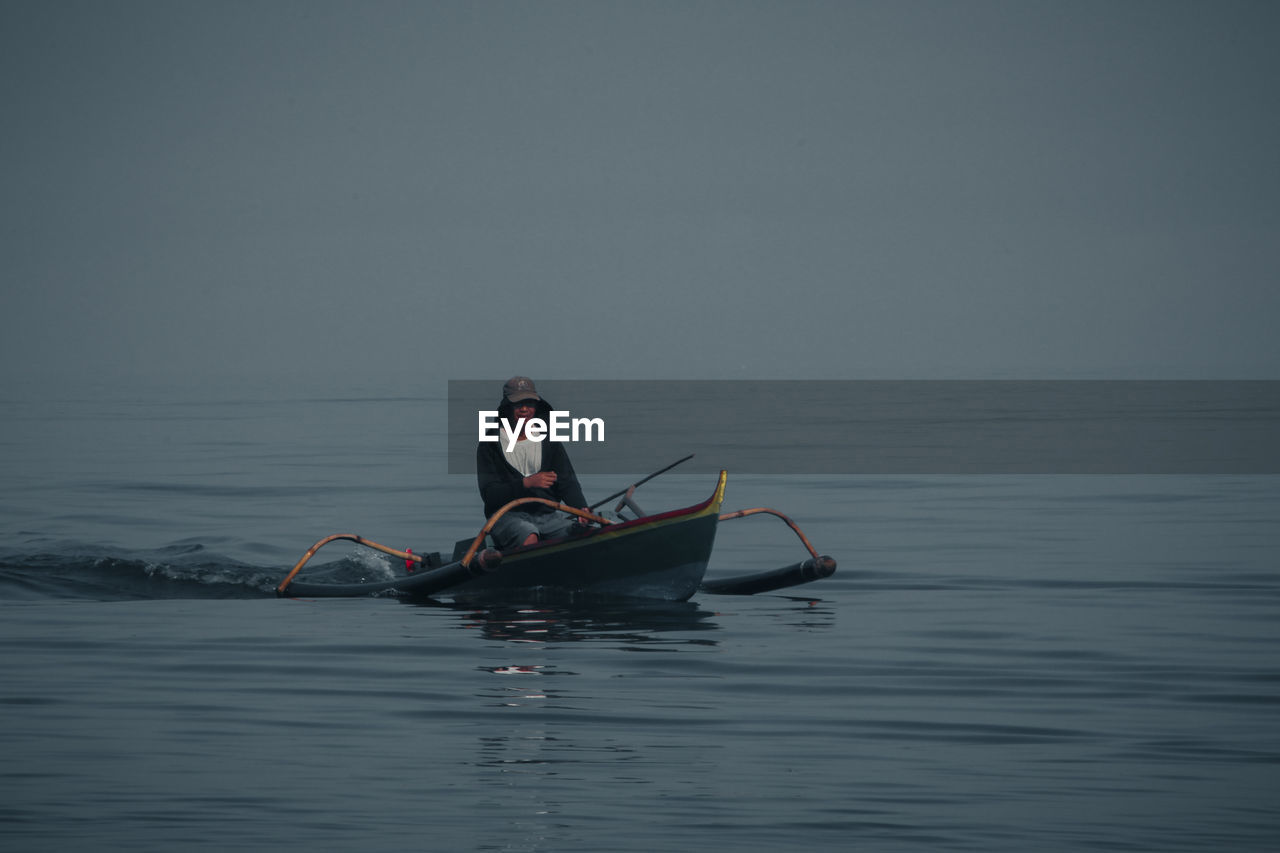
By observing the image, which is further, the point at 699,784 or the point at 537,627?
the point at 537,627

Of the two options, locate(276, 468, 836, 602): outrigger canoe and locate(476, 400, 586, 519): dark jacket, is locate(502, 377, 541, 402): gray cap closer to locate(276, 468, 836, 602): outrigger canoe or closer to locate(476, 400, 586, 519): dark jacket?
locate(476, 400, 586, 519): dark jacket

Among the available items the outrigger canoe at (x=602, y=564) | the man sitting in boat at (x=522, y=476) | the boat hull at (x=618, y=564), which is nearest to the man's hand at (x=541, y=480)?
the man sitting in boat at (x=522, y=476)

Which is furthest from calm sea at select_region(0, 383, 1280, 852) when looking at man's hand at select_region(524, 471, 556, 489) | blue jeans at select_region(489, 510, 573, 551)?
man's hand at select_region(524, 471, 556, 489)

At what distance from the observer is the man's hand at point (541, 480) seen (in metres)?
13.8

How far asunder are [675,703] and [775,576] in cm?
536

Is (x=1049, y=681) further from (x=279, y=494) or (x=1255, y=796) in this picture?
(x=279, y=494)

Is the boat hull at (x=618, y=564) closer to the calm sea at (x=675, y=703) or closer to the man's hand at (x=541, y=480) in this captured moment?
the calm sea at (x=675, y=703)

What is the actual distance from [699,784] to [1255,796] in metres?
2.63

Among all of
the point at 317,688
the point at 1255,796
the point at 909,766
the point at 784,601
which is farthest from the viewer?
the point at 784,601

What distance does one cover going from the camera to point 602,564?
13.9 m

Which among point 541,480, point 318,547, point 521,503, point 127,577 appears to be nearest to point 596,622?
point 541,480

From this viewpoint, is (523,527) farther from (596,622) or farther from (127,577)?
(127,577)

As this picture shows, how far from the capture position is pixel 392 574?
17.6 metres

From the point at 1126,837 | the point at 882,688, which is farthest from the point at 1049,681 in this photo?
the point at 1126,837
